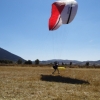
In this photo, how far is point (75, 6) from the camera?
2252 cm

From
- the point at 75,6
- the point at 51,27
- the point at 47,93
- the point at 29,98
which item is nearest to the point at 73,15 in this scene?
the point at 75,6

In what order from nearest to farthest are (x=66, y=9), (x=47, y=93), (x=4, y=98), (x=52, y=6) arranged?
1. (x=4, y=98)
2. (x=47, y=93)
3. (x=66, y=9)
4. (x=52, y=6)

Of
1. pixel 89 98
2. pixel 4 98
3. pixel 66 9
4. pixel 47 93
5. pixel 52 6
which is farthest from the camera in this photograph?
pixel 52 6

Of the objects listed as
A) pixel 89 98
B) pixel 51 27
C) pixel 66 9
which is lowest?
pixel 89 98

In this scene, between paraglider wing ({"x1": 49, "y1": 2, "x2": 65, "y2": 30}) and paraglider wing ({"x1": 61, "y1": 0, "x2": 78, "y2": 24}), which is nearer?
paraglider wing ({"x1": 61, "y1": 0, "x2": 78, "y2": 24})

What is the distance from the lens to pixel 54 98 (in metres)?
12.4

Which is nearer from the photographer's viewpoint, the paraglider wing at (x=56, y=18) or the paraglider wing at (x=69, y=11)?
the paraglider wing at (x=69, y=11)

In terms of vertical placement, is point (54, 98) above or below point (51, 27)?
below

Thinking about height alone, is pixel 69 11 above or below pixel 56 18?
above

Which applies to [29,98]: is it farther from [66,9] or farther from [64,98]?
[66,9]

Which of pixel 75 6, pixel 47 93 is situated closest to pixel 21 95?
pixel 47 93

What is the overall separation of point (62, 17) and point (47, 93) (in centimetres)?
1089

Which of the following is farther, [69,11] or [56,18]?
[56,18]

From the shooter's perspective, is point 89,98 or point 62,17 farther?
point 62,17
